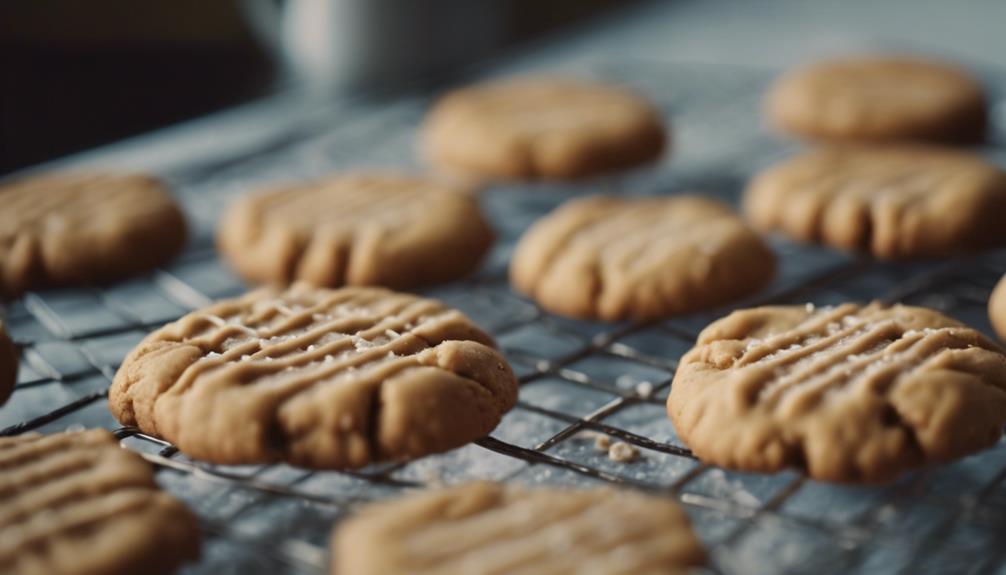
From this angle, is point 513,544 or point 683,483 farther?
point 683,483

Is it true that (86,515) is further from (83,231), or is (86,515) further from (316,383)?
(83,231)

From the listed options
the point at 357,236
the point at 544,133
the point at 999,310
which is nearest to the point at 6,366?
the point at 357,236

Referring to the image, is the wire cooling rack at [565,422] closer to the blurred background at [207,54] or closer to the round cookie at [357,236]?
the round cookie at [357,236]

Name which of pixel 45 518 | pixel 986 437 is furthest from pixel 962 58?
pixel 45 518

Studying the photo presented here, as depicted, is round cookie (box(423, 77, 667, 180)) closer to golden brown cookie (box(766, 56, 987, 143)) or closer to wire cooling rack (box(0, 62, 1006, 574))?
wire cooling rack (box(0, 62, 1006, 574))

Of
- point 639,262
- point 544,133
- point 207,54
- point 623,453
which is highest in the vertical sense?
point 207,54

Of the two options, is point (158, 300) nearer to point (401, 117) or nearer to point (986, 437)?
point (401, 117)

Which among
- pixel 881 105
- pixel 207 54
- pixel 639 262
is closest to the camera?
pixel 639 262

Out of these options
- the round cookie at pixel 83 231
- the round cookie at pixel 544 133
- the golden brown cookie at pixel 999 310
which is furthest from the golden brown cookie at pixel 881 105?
the round cookie at pixel 83 231

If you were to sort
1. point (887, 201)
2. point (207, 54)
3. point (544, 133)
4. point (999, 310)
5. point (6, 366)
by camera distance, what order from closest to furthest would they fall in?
point (6, 366)
point (999, 310)
point (887, 201)
point (544, 133)
point (207, 54)
